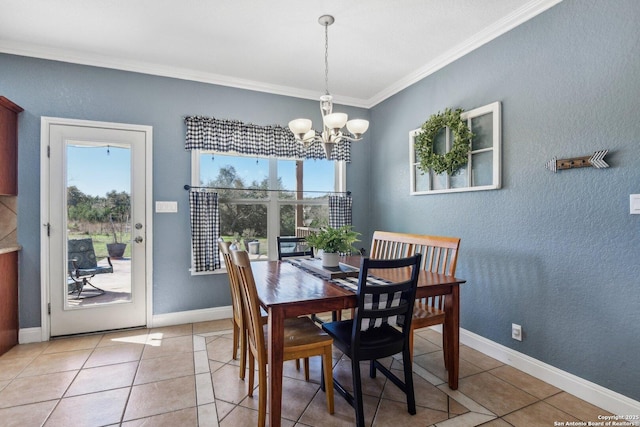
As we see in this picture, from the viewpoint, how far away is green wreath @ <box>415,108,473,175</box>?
2721 millimetres

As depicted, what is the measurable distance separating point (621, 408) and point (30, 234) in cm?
445

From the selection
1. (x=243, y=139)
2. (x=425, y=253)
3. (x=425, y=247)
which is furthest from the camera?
(x=243, y=139)

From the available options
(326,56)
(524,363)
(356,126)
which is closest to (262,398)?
(356,126)

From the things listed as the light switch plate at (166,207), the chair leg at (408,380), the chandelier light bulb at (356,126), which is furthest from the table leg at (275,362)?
the light switch plate at (166,207)

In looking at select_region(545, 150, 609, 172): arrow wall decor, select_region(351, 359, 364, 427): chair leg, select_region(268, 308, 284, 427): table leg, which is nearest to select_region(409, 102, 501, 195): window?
select_region(545, 150, 609, 172): arrow wall decor

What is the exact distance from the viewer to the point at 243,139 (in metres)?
3.50

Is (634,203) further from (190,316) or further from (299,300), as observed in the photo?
(190,316)

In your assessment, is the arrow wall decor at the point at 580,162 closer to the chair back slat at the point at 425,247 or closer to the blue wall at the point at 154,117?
the chair back slat at the point at 425,247

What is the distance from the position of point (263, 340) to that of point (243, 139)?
7.74ft

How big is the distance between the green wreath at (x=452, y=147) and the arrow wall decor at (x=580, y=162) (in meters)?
0.67

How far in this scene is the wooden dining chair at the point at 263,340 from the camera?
5.51 ft

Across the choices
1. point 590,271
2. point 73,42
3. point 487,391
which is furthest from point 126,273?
point 590,271

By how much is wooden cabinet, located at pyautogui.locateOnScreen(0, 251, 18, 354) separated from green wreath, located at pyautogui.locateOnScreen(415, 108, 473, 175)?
12.1ft

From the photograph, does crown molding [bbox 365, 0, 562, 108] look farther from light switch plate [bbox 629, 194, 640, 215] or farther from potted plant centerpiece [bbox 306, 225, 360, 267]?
potted plant centerpiece [bbox 306, 225, 360, 267]
